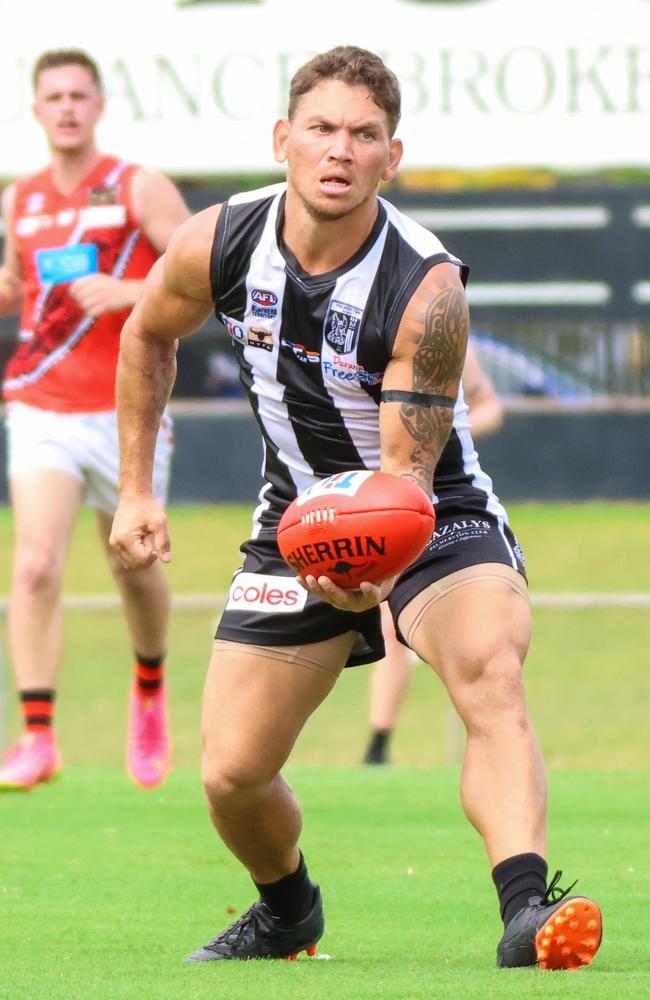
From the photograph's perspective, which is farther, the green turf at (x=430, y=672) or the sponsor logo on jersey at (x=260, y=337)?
the green turf at (x=430, y=672)

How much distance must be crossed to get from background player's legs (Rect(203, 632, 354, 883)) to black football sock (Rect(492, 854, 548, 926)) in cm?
65

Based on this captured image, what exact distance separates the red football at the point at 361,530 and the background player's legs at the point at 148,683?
306 cm

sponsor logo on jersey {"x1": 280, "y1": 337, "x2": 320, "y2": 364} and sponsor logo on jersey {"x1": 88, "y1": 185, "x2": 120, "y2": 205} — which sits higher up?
sponsor logo on jersey {"x1": 280, "y1": 337, "x2": 320, "y2": 364}

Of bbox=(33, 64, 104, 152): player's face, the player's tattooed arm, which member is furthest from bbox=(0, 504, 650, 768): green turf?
the player's tattooed arm

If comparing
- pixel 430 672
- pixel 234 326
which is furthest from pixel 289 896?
pixel 430 672

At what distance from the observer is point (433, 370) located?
15.3ft

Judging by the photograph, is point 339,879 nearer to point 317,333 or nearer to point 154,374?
point 154,374

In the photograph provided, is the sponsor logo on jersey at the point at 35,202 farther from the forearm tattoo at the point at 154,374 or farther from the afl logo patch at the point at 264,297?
the afl logo patch at the point at 264,297

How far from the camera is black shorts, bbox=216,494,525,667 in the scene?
4.88 m

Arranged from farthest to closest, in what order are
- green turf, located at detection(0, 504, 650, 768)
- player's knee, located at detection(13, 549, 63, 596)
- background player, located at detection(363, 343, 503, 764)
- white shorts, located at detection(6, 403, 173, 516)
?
green turf, located at detection(0, 504, 650, 768), background player, located at detection(363, 343, 503, 764), white shorts, located at detection(6, 403, 173, 516), player's knee, located at detection(13, 549, 63, 596)

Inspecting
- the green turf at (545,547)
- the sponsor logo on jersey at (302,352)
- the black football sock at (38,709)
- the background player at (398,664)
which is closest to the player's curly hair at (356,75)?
the sponsor logo on jersey at (302,352)

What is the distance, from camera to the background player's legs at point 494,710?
4.52 metres

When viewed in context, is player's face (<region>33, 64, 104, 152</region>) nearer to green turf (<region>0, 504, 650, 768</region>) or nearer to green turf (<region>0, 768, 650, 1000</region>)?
green turf (<region>0, 768, 650, 1000</region>)

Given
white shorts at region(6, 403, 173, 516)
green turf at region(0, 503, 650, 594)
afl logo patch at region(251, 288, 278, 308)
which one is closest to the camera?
afl logo patch at region(251, 288, 278, 308)
